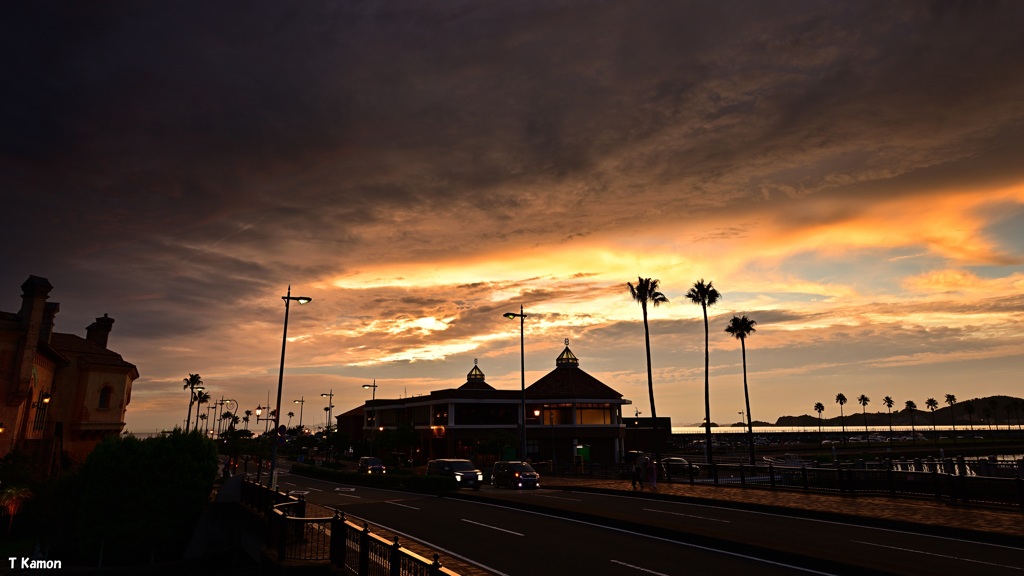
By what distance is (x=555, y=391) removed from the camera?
3027 inches

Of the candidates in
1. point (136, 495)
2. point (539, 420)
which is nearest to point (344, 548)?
point (136, 495)

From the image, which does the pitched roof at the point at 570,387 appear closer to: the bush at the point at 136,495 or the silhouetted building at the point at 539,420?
the silhouetted building at the point at 539,420

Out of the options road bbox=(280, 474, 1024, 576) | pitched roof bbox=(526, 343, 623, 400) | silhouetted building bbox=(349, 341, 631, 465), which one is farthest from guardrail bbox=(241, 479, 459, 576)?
pitched roof bbox=(526, 343, 623, 400)

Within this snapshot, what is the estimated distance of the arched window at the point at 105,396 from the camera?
44.2 meters

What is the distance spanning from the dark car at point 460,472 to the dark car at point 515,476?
4.12ft

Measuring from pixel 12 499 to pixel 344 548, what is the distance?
24660 millimetres

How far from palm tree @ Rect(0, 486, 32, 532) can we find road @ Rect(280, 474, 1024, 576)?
1695 cm

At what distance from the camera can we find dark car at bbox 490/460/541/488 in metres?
34.4

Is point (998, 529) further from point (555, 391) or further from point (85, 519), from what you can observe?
point (555, 391)

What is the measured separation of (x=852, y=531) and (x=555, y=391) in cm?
5985

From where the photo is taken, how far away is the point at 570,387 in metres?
77.1

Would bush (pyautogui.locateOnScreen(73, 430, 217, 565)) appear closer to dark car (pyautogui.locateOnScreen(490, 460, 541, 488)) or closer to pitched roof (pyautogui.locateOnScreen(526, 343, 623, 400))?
dark car (pyautogui.locateOnScreen(490, 460, 541, 488))

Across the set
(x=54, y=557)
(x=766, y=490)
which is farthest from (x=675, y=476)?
(x=54, y=557)

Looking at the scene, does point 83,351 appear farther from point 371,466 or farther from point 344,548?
point 344,548
